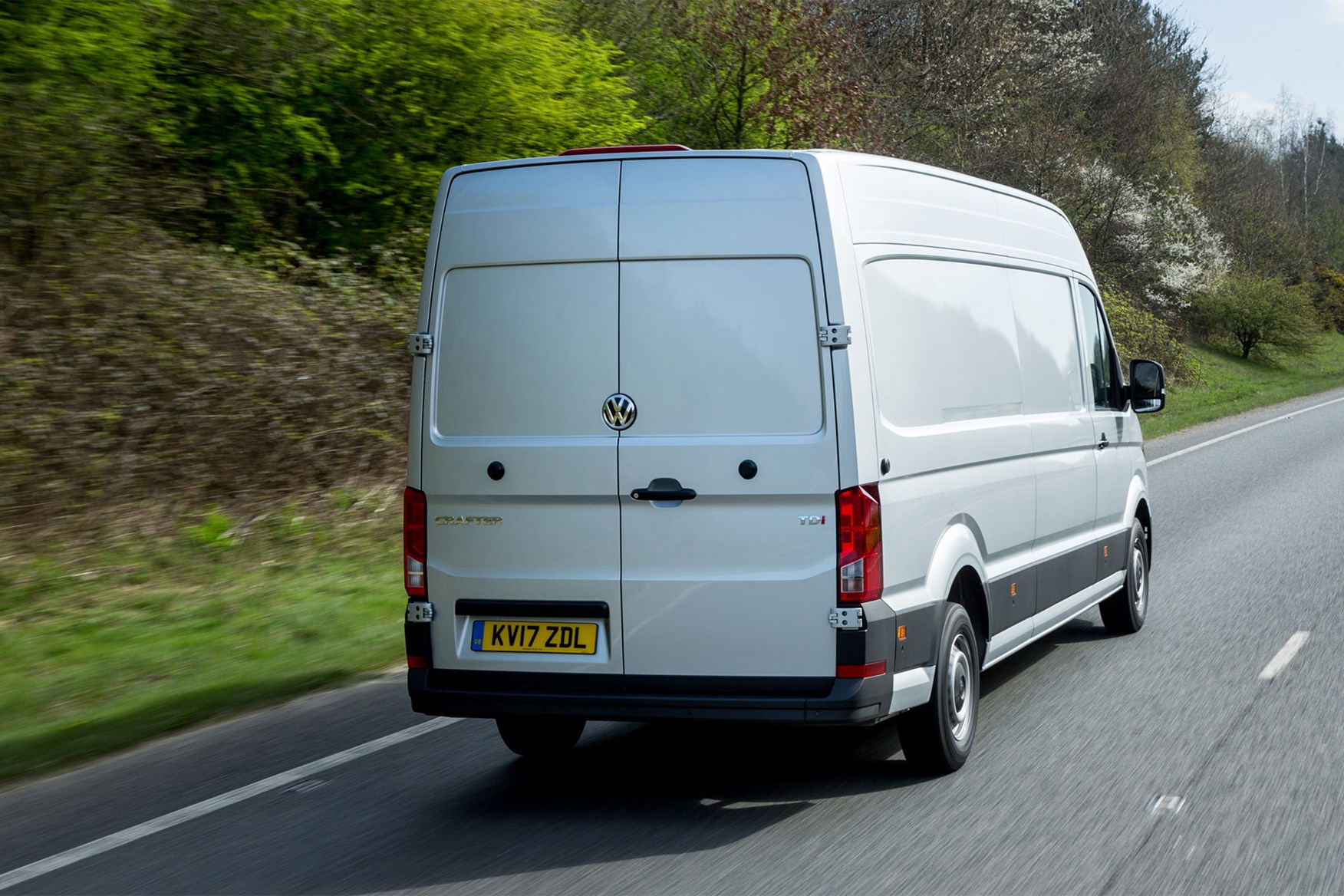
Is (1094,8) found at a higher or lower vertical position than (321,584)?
higher

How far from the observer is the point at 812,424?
15.6 ft

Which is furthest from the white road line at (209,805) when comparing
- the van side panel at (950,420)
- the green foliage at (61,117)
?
the green foliage at (61,117)

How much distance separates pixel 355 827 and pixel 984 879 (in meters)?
2.19

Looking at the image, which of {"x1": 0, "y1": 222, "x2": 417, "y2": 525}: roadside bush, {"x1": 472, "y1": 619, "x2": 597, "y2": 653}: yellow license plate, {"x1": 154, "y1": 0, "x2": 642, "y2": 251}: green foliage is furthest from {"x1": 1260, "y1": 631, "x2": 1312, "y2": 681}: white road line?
{"x1": 154, "y1": 0, "x2": 642, "y2": 251}: green foliage

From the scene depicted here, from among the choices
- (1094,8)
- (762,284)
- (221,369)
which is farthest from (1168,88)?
(762,284)

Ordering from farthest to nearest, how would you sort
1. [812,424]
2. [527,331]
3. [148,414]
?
[148,414], [527,331], [812,424]

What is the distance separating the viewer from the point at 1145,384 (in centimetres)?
801

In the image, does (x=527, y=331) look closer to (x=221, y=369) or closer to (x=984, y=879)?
(x=984, y=879)

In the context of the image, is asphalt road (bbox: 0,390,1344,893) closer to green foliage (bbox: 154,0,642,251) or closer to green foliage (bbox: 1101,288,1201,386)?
green foliage (bbox: 154,0,642,251)

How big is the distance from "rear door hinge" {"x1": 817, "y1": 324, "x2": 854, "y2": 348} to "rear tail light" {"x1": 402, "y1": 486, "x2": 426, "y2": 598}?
1663 mm

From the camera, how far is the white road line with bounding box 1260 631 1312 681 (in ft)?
22.2

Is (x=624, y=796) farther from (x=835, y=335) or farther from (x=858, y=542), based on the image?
(x=835, y=335)

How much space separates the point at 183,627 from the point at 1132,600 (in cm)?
569

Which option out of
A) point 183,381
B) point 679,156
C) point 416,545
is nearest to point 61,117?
point 183,381
